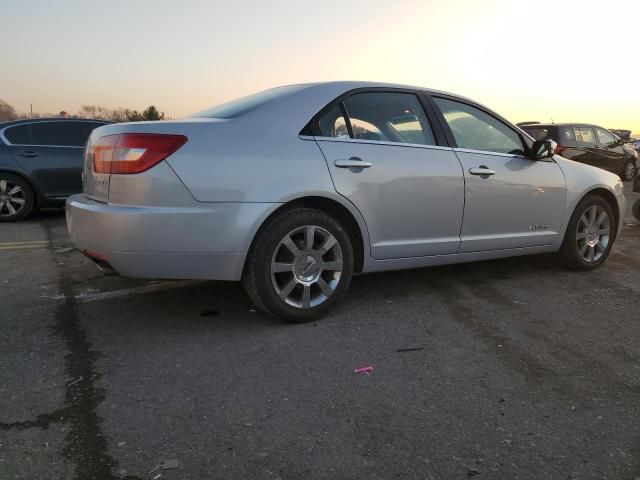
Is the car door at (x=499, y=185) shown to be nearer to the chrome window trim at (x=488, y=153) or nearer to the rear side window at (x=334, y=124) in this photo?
the chrome window trim at (x=488, y=153)

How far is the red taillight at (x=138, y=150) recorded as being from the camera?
3027 mm

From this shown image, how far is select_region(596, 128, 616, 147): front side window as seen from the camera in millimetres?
14648

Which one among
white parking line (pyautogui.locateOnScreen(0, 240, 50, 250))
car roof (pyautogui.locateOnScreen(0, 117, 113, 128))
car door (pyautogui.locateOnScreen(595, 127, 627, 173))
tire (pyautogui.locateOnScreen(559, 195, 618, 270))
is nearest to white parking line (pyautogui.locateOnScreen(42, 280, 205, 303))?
white parking line (pyautogui.locateOnScreen(0, 240, 50, 250))

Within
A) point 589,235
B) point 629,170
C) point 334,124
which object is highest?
point 334,124

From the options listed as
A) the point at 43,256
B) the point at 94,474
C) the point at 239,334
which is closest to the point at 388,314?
the point at 239,334

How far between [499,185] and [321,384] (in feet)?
7.74

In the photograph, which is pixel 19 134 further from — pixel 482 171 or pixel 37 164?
pixel 482 171

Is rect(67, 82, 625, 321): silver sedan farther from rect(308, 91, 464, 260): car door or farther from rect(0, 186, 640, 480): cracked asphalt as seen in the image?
rect(0, 186, 640, 480): cracked asphalt

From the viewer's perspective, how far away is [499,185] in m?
4.23

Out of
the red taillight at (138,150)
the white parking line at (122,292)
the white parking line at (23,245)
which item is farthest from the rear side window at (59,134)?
the red taillight at (138,150)

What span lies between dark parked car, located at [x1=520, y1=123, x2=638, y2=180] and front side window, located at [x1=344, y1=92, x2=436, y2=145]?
28.2 ft

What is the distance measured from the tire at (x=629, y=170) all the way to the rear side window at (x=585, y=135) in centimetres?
204

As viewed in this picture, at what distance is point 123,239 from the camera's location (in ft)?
9.99

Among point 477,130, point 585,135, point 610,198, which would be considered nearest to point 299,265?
point 477,130
